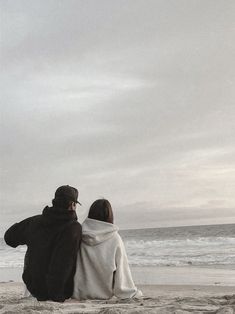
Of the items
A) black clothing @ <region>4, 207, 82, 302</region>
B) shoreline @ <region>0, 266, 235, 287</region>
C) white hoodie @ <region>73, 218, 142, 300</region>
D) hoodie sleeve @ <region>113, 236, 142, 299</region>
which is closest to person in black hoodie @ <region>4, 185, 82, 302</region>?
black clothing @ <region>4, 207, 82, 302</region>

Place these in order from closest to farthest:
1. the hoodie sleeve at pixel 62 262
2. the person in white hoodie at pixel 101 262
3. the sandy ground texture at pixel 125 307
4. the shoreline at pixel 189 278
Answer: the sandy ground texture at pixel 125 307, the hoodie sleeve at pixel 62 262, the person in white hoodie at pixel 101 262, the shoreline at pixel 189 278

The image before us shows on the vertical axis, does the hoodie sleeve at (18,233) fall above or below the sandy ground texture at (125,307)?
above

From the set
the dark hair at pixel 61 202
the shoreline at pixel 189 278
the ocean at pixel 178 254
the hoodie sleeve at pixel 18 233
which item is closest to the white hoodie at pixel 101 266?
the dark hair at pixel 61 202

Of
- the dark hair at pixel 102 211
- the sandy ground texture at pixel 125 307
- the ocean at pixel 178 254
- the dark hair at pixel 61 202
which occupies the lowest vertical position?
the ocean at pixel 178 254

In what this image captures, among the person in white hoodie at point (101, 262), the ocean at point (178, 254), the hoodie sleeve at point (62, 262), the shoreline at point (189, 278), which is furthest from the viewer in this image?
the ocean at point (178, 254)

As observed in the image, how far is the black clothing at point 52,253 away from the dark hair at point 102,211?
0.65ft

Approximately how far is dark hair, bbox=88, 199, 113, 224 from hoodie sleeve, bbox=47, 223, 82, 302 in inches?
9.0

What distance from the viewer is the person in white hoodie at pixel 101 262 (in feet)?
15.3

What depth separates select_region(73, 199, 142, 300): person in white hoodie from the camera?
15.3 feet

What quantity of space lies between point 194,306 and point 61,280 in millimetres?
1228

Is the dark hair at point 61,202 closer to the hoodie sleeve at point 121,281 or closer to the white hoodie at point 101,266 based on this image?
the white hoodie at point 101,266

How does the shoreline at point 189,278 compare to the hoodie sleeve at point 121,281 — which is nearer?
the hoodie sleeve at point 121,281

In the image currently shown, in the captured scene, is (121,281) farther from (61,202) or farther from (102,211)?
(61,202)

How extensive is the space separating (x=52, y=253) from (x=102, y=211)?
609mm
